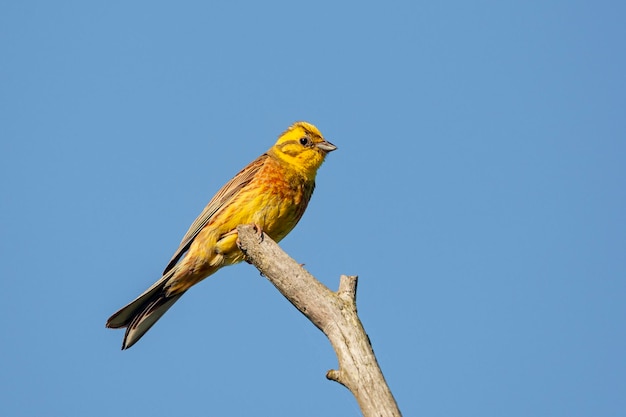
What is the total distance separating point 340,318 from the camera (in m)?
4.71

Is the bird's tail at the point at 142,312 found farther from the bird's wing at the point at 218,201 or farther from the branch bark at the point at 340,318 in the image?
the branch bark at the point at 340,318

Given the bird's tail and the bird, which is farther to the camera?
the bird

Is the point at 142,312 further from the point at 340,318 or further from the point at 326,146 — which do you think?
the point at 340,318

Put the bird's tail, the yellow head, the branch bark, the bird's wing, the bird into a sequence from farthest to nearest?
the yellow head, the bird's wing, the bird, the bird's tail, the branch bark

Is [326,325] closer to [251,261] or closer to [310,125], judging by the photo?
[251,261]

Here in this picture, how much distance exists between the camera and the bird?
6.84 meters

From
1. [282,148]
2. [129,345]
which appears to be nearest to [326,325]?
[129,345]

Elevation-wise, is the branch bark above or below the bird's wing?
below

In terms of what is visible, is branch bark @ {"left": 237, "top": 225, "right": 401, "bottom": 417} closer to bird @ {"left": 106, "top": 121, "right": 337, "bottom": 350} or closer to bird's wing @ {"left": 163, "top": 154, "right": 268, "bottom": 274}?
bird @ {"left": 106, "top": 121, "right": 337, "bottom": 350}

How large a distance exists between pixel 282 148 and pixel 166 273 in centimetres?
179

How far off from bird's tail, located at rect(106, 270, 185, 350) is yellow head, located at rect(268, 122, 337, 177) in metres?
1.68

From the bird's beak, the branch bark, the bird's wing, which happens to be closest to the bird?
the bird's wing

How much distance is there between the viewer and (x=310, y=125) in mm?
8164

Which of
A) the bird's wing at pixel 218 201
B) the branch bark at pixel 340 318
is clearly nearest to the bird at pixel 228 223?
the bird's wing at pixel 218 201
